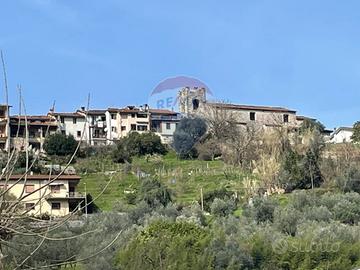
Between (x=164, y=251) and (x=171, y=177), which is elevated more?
(x=171, y=177)

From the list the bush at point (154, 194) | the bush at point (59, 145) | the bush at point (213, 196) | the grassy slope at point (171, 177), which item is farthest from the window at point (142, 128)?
the bush at point (213, 196)

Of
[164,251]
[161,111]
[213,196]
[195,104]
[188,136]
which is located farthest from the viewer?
[195,104]

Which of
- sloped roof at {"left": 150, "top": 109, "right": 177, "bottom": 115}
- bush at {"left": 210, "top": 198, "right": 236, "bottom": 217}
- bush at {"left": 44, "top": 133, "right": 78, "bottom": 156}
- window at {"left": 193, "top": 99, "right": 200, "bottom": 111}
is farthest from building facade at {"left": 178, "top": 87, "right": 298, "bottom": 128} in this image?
bush at {"left": 210, "top": 198, "right": 236, "bottom": 217}

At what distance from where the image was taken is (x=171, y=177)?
140 feet

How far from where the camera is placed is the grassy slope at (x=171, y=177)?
37959mm

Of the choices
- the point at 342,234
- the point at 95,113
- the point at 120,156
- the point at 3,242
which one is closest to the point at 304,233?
the point at 342,234

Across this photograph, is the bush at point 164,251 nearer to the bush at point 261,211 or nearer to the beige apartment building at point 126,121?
the bush at point 261,211

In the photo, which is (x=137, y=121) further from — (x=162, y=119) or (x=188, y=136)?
(x=188, y=136)

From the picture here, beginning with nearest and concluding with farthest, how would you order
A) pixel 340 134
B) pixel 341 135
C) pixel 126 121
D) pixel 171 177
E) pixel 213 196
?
pixel 213 196 → pixel 171 177 → pixel 126 121 → pixel 341 135 → pixel 340 134

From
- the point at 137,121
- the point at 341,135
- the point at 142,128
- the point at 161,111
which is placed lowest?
the point at 341,135

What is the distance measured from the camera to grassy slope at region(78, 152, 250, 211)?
3796 cm

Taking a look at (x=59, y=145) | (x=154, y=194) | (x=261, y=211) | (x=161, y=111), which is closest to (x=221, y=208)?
(x=261, y=211)

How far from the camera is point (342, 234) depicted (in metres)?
21.3

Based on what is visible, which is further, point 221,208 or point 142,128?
point 142,128
